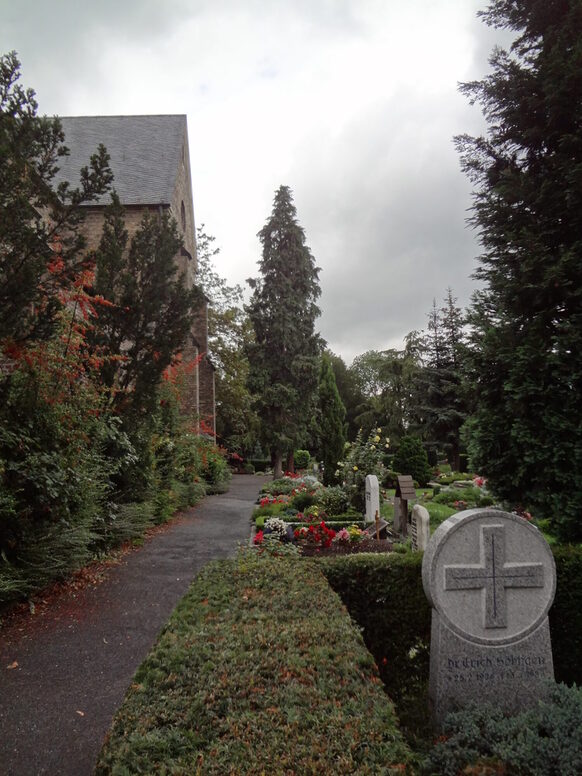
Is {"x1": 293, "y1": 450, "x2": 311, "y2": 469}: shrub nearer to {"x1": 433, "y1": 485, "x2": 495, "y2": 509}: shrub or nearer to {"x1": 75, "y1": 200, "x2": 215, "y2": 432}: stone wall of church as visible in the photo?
{"x1": 75, "y1": 200, "x2": 215, "y2": 432}: stone wall of church

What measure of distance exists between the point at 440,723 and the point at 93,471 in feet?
19.5

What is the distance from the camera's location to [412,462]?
62.5 feet

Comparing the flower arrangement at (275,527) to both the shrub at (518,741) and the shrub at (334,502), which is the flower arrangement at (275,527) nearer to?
the shrub at (334,502)

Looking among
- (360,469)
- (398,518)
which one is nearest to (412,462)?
(360,469)

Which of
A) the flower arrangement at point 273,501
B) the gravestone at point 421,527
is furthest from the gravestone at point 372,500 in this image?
the flower arrangement at point 273,501

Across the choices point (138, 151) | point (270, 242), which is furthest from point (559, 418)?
point (270, 242)

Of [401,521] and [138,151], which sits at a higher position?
[138,151]

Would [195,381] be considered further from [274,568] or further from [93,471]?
[274,568]

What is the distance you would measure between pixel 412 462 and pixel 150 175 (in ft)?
48.7

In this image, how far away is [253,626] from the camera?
3.23 m

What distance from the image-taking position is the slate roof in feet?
63.5

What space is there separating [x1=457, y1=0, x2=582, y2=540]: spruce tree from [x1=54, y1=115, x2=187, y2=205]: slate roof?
14.2 meters

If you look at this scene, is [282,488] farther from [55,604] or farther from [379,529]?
[55,604]

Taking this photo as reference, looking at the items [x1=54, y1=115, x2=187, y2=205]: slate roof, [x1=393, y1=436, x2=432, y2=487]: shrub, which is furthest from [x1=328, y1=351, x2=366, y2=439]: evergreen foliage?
[x1=54, y1=115, x2=187, y2=205]: slate roof
